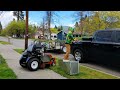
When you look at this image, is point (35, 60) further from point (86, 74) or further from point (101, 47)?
point (101, 47)

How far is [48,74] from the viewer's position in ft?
23.4

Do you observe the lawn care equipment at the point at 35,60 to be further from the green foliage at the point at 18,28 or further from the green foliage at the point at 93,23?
the green foliage at the point at 18,28

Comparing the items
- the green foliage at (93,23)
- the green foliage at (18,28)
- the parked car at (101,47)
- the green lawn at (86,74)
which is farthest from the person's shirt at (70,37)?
the green foliage at (18,28)

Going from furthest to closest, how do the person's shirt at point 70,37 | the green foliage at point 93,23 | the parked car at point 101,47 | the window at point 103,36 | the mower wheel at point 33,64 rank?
the green foliage at point 93,23
the person's shirt at point 70,37
the window at point 103,36
the parked car at point 101,47
the mower wheel at point 33,64

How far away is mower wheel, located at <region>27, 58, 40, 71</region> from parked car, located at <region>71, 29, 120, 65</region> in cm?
229

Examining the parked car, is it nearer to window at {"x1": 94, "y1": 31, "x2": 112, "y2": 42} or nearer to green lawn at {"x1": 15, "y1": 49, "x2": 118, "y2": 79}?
window at {"x1": 94, "y1": 31, "x2": 112, "y2": 42}

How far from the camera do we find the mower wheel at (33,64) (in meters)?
7.62

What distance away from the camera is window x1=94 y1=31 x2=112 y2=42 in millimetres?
8290

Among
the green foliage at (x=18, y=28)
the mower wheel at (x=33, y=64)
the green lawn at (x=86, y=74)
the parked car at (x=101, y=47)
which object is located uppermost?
the green foliage at (x=18, y=28)

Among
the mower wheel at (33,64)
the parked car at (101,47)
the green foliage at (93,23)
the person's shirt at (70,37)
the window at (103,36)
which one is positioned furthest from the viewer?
A: the green foliage at (93,23)

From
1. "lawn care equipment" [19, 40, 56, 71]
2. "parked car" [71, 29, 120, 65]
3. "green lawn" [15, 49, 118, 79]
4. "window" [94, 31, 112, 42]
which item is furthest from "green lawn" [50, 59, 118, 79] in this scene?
"window" [94, 31, 112, 42]

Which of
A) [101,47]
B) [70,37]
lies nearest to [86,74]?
[101,47]

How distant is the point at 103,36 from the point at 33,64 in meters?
2.82
